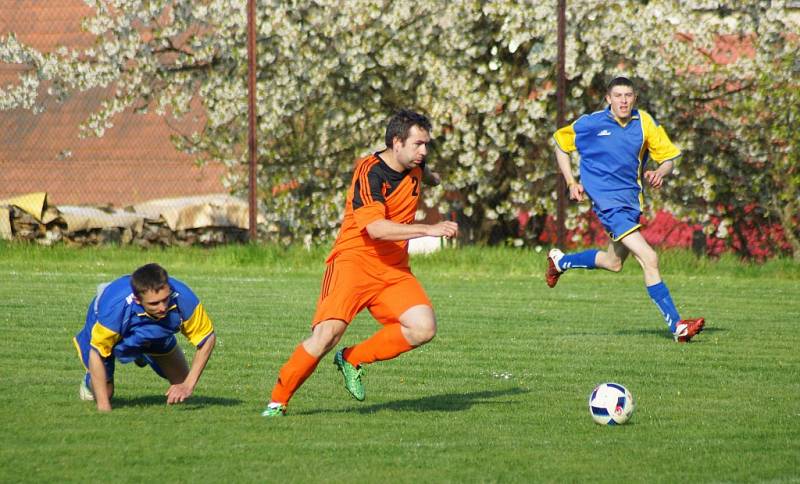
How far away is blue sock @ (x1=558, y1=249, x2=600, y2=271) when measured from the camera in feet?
36.4

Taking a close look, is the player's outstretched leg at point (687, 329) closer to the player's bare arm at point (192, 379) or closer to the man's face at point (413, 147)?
the man's face at point (413, 147)

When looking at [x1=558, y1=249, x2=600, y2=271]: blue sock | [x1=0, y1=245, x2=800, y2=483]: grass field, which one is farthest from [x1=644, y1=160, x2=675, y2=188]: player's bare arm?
[x1=0, y1=245, x2=800, y2=483]: grass field

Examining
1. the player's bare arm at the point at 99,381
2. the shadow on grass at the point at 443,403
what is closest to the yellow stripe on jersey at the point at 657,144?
the shadow on grass at the point at 443,403

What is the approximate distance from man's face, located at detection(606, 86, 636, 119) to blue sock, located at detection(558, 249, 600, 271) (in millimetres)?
1294

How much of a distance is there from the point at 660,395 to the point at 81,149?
1353 cm

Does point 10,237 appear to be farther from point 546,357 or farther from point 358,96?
point 546,357

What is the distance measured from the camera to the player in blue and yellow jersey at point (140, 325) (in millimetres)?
6555

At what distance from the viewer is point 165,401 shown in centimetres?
739

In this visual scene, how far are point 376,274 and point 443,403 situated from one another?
2.88 feet

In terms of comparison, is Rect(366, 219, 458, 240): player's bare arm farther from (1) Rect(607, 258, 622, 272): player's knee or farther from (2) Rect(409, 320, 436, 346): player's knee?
(1) Rect(607, 258, 622, 272): player's knee

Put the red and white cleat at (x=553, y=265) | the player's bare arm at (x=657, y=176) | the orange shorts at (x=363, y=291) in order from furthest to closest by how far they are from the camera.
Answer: the red and white cleat at (x=553, y=265) < the player's bare arm at (x=657, y=176) < the orange shorts at (x=363, y=291)

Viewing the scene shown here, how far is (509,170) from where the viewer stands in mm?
18672

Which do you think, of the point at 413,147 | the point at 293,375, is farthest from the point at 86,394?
the point at 413,147

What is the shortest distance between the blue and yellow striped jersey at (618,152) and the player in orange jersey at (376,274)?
3.72m
